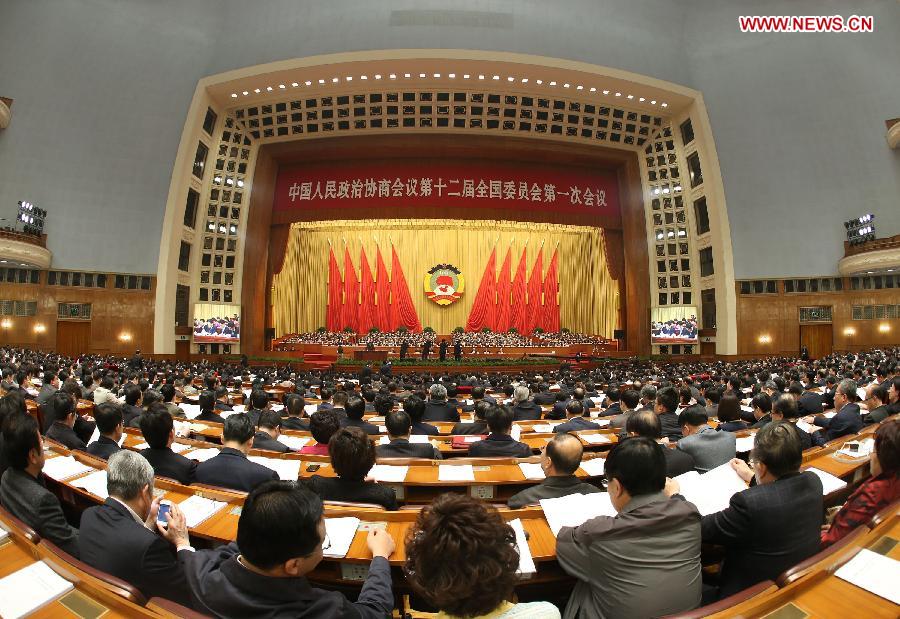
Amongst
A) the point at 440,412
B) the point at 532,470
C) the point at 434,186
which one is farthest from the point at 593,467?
the point at 434,186

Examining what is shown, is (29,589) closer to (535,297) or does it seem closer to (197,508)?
(197,508)

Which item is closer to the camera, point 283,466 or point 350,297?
point 283,466

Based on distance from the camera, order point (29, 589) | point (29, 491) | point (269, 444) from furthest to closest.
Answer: point (269, 444), point (29, 491), point (29, 589)

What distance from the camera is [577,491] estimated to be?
7.59 ft

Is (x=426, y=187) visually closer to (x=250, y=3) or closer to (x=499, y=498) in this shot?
(x=250, y=3)

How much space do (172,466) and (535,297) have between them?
21.7m

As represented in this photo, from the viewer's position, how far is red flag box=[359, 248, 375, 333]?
23062 millimetres

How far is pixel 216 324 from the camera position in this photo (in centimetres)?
1855

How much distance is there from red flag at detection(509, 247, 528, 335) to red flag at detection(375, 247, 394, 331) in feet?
18.8

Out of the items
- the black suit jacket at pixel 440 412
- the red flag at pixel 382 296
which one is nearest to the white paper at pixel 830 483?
the black suit jacket at pixel 440 412

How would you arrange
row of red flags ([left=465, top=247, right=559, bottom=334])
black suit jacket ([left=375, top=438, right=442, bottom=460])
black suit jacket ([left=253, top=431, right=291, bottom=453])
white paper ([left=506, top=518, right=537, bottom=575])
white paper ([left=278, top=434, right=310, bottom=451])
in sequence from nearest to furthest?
white paper ([left=506, top=518, right=537, bottom=575]) → black suit jacket ([left=375, top=438, right=442, bottom=460]) → black suit jacket ([left=253, top=431, right=291, bottom=453]) → white paper ([left=278, top=434, right=310, bottom=451]) → row of red flags ([left=465, top=247, right=559, bottom=334])

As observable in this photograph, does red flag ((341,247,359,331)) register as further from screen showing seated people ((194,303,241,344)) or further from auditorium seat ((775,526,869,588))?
auditorium seat ((775,526,869,588))

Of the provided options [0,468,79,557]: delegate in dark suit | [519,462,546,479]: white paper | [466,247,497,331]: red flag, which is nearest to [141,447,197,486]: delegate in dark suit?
[0,468,79,557]: delegate in dark suit

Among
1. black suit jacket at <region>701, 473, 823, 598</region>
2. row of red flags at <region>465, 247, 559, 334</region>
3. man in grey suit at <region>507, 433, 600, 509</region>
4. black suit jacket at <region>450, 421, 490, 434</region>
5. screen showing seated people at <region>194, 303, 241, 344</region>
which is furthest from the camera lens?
row of red flags at <region>465, 247, 559, 334</region>
